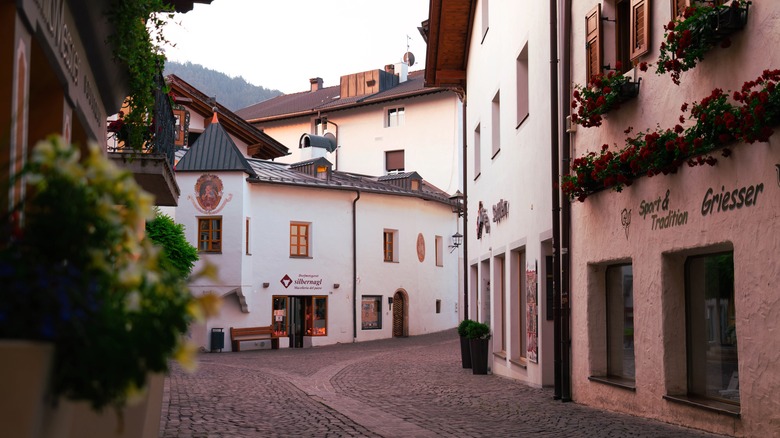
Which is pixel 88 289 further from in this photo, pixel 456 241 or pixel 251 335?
pixel 456 241

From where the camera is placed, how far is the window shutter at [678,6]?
32.7ft

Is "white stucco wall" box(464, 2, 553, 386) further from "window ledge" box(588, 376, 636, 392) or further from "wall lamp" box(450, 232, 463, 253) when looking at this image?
"wall lamp" box(450, 232, 463, 253)

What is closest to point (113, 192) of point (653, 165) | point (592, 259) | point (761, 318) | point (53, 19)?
point (53, 19)

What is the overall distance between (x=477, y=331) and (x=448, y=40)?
9.15 meters

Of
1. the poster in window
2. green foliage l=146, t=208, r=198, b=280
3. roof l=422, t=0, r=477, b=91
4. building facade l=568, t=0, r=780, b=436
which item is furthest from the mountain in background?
building facade l=568, t=0, r=780, b=436

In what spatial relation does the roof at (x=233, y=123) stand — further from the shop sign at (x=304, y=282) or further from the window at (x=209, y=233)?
the shop sign at (x=304, y=282)

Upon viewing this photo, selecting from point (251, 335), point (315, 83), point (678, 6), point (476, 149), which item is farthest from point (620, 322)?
point (315, 83)

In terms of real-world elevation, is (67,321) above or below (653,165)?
below

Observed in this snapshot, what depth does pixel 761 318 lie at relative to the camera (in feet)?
28.1

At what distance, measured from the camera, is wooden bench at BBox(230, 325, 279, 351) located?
35438mm

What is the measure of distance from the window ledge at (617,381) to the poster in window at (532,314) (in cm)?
316

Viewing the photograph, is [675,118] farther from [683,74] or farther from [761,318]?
[761,318]

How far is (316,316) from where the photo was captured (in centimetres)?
3847

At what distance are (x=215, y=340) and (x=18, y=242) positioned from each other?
106 feet
